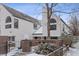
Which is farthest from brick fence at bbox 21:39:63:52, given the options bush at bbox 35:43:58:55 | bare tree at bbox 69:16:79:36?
bare tree at bbox 69:16:79:36

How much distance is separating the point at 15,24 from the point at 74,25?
776mm

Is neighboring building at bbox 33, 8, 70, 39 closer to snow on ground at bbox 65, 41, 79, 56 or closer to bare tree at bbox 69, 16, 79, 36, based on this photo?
bare tree at bbox 69, 16, 79, 36

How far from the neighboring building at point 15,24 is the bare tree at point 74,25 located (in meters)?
0.45

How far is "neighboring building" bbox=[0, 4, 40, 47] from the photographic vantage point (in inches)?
107

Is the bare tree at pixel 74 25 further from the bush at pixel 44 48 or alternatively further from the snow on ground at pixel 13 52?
the snow on ground at pixel 13 52

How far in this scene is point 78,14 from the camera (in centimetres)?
271

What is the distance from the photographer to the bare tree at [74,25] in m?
2.70

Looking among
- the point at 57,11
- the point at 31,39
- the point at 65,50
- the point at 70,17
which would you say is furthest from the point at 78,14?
the point at 31,39

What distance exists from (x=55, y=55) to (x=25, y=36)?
463 millimetres

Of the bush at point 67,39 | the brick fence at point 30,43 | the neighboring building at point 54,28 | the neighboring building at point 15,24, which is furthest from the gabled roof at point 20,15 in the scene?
the bush at point 67,39

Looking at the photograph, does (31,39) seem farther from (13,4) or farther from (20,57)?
(13,4)

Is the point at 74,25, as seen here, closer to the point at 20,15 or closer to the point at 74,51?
the point at 74,51

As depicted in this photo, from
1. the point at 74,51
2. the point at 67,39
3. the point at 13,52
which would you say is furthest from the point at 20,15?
the point at 74,51

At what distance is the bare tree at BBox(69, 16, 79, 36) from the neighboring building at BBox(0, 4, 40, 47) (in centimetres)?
45
